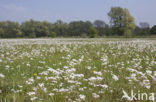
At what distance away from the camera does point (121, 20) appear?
54.5 m

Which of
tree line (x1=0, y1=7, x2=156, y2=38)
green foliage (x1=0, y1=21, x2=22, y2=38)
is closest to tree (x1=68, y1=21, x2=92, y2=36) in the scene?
tree line (x1=0, y1=7, x2=156, y2=38)

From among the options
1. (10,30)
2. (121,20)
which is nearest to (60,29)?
(10,30)

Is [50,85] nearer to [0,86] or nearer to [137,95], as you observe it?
[0,86]

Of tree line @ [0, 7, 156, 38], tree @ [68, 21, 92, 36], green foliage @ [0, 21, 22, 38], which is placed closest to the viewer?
tree line @ [0, 7, 156, 38]

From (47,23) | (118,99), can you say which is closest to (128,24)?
(47,23)

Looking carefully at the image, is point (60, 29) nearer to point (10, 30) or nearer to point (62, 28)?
point (62, 28)

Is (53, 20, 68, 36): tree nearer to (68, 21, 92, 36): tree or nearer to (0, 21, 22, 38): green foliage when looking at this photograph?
(68, 21, 92, 36): tree

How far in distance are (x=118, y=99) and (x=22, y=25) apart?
292ft

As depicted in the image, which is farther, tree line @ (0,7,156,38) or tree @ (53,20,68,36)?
tree @ (53,20,68,36)

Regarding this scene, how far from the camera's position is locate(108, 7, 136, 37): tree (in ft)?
170

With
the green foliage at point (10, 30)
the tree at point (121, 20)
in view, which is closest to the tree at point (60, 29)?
the green foliage at point (10, 30)

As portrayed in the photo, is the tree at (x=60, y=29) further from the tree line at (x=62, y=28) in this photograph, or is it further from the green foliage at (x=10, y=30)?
the green foliage at (x=10, y=30)

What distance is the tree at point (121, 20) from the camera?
170 ft

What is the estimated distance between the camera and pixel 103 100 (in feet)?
8.59
